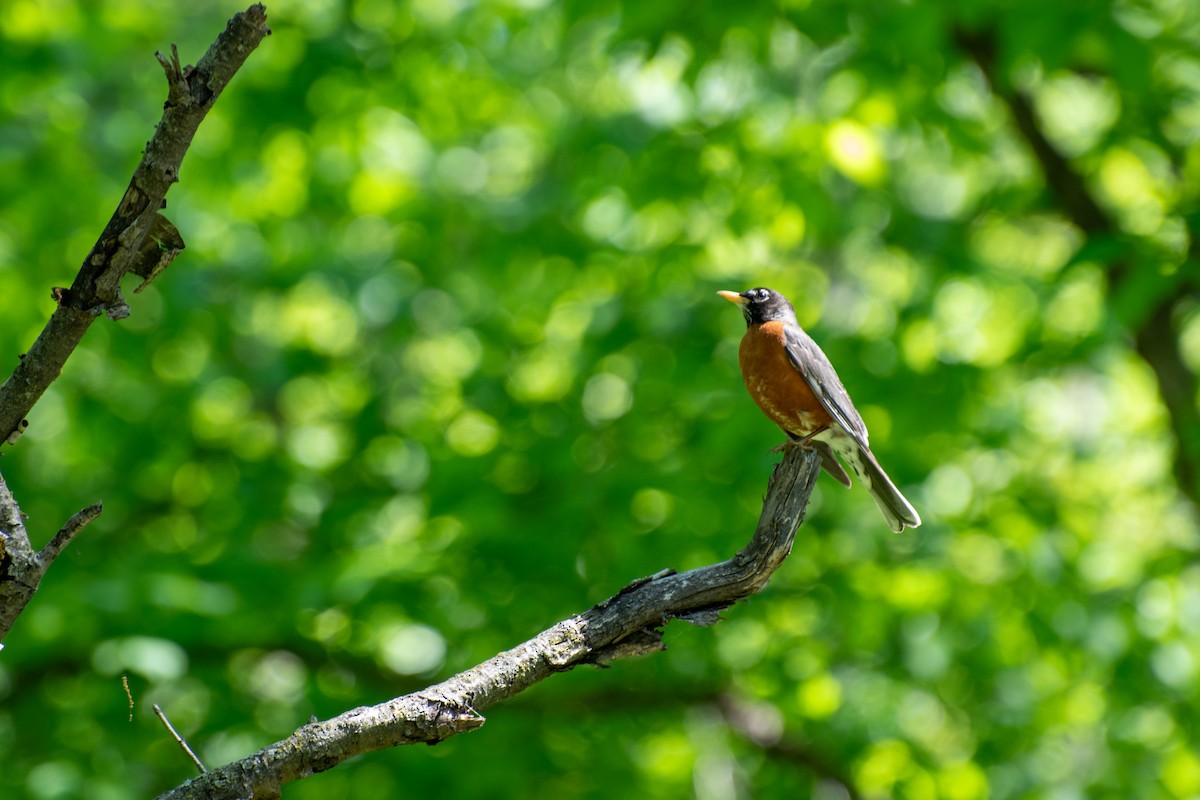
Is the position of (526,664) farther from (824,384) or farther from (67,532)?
(824,384)

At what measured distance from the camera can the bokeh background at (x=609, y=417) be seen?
489 cm

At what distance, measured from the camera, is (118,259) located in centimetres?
158

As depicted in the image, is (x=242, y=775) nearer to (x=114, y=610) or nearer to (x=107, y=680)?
(x=114, y=610)

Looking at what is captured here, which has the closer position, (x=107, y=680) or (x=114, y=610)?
(x=114, y=610)

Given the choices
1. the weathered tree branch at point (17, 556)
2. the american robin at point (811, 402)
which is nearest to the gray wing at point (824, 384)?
the american robin at point (811, 402)

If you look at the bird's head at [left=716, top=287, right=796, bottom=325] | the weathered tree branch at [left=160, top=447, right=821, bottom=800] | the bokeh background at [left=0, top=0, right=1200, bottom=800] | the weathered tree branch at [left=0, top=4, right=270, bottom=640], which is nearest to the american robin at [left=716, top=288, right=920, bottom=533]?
the bird's head at [left=716, top=287, right=796, bottom=325]

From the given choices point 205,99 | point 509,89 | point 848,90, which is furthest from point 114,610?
point 848,90

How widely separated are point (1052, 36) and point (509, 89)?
12.4ft

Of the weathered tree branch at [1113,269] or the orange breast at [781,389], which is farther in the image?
the weathered tree branch at [1113,269]

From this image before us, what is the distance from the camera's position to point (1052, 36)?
4184mm

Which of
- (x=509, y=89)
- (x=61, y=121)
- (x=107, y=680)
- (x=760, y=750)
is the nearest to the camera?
(x=107, y=680)

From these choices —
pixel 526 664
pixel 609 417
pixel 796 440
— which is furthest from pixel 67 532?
pixel 609 417

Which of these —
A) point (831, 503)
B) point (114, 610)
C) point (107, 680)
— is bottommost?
point (831, 503)

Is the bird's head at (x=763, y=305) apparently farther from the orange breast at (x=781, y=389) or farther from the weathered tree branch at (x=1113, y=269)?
the weathered tree branch at (x=1113, y=269)
